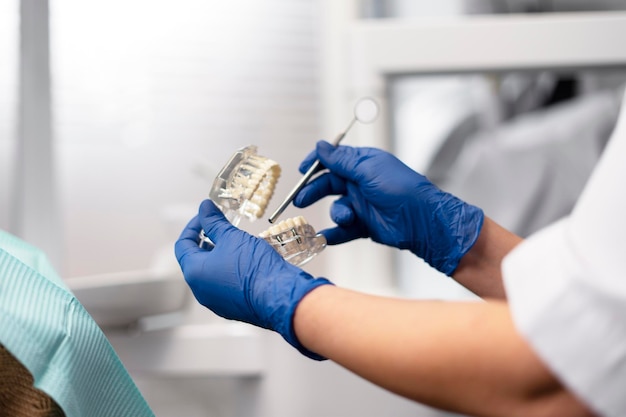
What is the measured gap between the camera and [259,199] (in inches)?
33.1

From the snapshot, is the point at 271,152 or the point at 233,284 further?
the point at 271,152

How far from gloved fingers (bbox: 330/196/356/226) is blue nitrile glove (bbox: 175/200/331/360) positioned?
209 mm

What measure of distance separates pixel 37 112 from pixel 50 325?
3.02 ft

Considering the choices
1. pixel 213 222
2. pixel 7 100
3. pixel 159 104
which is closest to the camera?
pixel 213 222

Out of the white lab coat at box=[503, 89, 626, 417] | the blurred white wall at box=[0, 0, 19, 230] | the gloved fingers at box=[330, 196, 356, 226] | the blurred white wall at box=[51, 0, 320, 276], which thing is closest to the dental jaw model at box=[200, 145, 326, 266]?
the gloved fingers at box=[330, 196, 356, 226]

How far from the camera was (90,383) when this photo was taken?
0.69 meters

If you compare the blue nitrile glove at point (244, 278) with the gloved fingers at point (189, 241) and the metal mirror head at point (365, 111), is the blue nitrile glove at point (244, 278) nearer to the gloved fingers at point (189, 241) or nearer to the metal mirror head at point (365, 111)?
the gloved fingers at point (189, 241)

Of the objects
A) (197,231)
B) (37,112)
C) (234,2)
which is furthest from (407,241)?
(234,2)

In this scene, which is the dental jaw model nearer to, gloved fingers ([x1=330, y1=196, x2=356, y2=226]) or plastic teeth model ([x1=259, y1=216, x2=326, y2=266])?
plastic teeth model ([x1=259, y1=216, x2=326, y2=266])

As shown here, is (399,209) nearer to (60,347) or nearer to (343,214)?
(343,214)

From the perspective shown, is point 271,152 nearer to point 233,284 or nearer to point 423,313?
point 233,284

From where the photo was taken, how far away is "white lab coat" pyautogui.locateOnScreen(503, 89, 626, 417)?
0.52m

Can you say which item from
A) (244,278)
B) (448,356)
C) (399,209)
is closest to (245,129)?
(399,209)

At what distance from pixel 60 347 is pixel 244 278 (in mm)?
195
